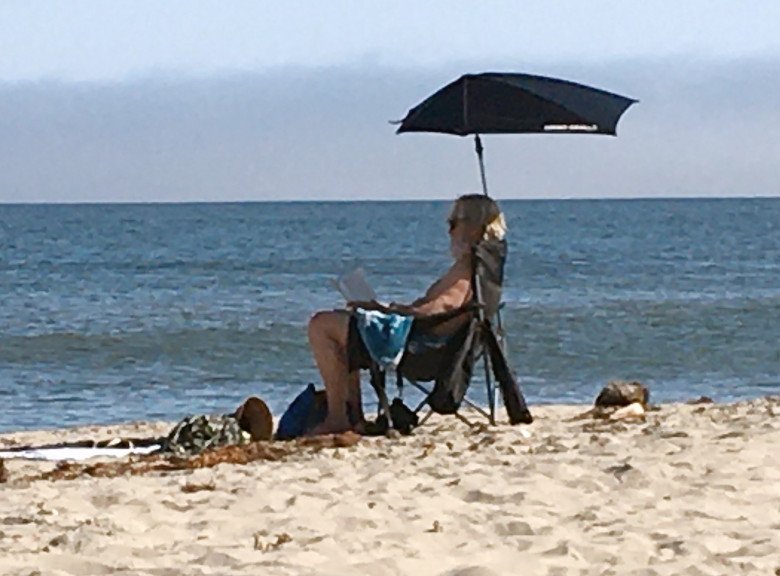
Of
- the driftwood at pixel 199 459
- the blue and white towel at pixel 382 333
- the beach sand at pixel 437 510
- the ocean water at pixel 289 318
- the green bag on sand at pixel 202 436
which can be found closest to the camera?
the beach sand at pixel 437 510

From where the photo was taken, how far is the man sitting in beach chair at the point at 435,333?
24.2 feet

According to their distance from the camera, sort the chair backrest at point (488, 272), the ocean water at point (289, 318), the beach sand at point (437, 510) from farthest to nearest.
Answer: the ocean water at point (289, 318) → the chair backrest at point (488, 272) → the beach sand at point (437, 510)

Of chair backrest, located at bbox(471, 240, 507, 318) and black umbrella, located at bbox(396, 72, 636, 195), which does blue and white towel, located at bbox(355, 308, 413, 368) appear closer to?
chair backrest, located at bbox(471, 240, 507, 318)

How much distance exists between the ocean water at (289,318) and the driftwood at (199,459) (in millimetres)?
4283

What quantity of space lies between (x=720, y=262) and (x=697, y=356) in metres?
23.4

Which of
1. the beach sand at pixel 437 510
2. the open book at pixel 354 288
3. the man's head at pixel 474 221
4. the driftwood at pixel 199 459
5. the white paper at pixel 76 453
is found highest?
the man's head at pixel 474 221

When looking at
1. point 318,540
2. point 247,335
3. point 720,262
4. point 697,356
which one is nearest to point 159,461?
point 318,540

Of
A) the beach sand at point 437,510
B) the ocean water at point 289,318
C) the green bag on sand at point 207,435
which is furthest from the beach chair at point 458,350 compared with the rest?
the ocean water at point 289,318

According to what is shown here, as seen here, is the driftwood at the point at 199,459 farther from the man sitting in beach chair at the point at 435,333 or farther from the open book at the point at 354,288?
the open book at the point at 354,288

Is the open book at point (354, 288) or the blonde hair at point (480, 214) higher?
the blonde hair at point (480, 214)

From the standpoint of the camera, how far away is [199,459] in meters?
6.91

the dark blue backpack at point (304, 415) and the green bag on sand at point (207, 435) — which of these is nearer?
the green bag on sand at point (207, 435)

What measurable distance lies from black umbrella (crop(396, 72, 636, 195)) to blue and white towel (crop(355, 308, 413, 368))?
1.12 meters

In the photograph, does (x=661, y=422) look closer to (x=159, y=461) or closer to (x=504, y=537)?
(x=159, y=461)
